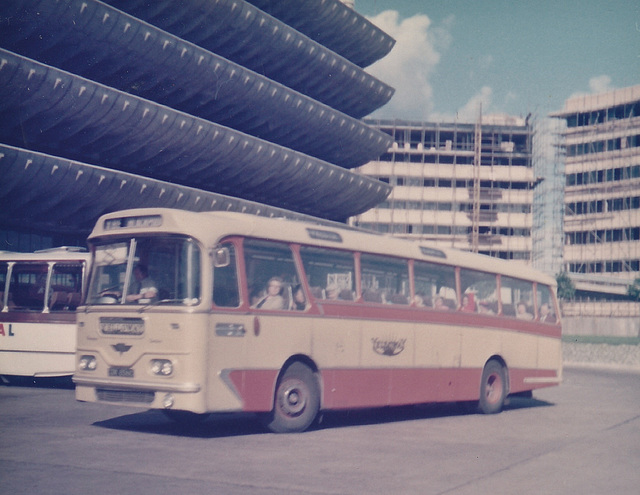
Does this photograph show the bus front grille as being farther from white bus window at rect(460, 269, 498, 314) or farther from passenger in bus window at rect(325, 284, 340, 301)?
white bus window at rect(460, 269, 498, 314)

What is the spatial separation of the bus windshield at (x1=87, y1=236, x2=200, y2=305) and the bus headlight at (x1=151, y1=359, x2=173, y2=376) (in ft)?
2.25

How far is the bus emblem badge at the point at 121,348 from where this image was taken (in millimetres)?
10664

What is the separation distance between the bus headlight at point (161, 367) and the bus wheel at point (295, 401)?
1.60 metres

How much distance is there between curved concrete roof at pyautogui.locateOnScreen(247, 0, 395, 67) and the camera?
54219mm

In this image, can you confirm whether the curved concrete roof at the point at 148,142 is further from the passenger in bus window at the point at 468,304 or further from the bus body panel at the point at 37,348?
the passenger in bus window at the point at 468,304

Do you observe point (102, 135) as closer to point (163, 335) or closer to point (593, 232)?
point (163, 335)

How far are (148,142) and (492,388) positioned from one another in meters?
30.8

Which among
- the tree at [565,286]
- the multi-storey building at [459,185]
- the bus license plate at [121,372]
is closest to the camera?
the bus license plate at [121,372]

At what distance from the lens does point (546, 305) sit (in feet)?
58.3

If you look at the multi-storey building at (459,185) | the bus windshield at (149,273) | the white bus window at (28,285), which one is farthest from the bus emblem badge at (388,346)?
the multi-storey building at (459,185)

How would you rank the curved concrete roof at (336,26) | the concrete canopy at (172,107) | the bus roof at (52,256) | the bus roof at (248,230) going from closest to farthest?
the bus roof at (248,230) < the bus roof at (52,256) < the concrete canopy at (172,107) < the curved concrete roof at (336,26)

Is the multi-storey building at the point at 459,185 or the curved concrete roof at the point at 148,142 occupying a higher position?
the multi-storey building at the point at 459,185

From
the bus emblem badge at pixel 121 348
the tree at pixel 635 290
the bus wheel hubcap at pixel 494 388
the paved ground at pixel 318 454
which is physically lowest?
the paved ground at pixel 318 454

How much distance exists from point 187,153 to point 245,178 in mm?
5958
